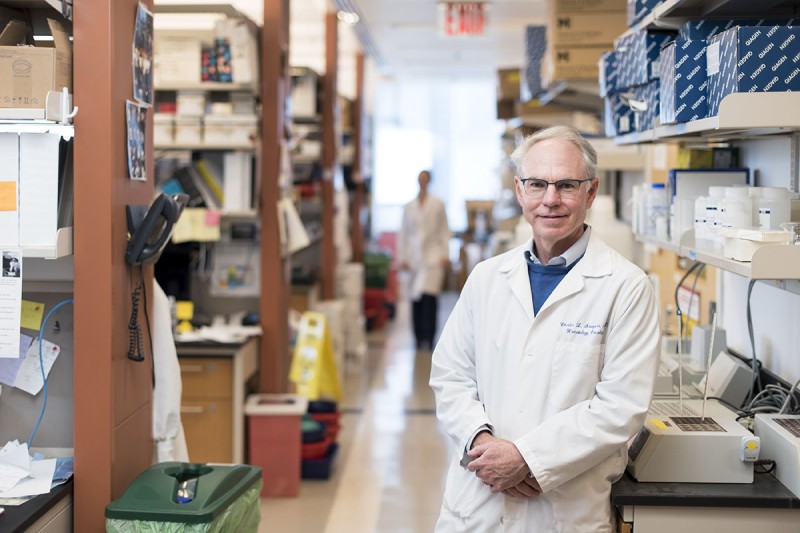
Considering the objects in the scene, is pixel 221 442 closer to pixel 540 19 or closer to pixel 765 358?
pixel 765 358

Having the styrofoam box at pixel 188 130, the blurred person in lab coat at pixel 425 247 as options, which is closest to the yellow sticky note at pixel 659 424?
the styrofoam box at pixel 188 130

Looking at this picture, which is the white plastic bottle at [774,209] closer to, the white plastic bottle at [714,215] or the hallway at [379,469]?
the white plastic bottle at [714,215]

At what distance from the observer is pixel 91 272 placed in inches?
108

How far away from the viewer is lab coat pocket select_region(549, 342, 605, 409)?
2393 millimetres

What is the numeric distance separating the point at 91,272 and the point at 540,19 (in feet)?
27.1

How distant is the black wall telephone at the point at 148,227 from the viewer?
A: 2908 millimetres

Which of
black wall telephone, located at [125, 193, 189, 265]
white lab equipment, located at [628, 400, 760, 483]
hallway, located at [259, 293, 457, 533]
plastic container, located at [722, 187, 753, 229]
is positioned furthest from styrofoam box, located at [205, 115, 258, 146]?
white lab equipment, located at [628, 400, 760, 483]

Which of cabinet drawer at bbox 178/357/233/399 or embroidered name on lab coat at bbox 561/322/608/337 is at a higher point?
embroidered name on lab coat at bbox 561/322/608/337

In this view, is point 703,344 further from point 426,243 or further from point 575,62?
point 426,243

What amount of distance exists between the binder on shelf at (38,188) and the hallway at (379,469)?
2443mm

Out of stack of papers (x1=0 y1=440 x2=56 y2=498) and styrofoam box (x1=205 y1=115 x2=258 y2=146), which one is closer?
stack of papers (x1=0 y1=440 x2=56 y2=498)

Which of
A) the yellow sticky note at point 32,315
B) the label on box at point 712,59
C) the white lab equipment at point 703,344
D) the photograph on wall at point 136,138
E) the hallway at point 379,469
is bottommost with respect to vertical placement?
the hallway at point 379,469

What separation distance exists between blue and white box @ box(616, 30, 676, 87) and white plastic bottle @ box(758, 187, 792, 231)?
813mm

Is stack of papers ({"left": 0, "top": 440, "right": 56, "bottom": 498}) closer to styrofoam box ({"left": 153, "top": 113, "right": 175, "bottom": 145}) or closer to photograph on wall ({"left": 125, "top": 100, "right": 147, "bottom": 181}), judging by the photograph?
photograph on wall ({"left": 125, "top": 100, "right": 147, "bottom": 181})
